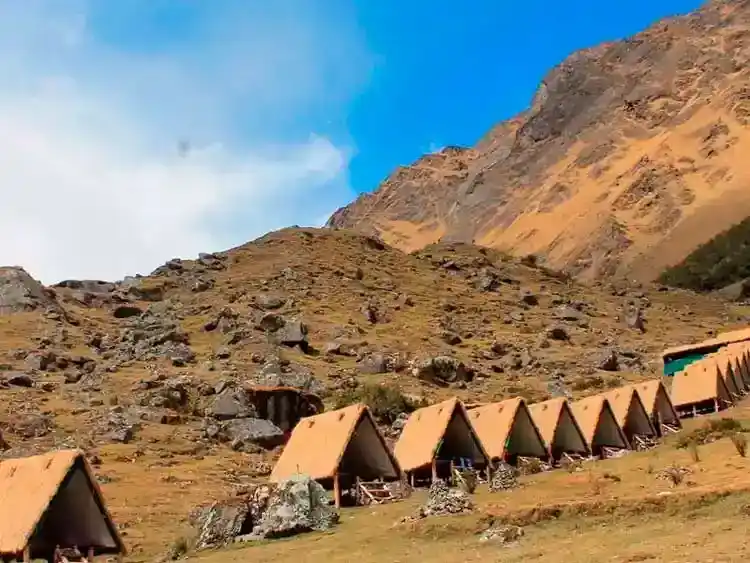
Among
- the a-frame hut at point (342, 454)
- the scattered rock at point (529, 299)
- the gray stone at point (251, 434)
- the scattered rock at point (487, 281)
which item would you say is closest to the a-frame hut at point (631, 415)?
the a-frame hut at point (342, 454)

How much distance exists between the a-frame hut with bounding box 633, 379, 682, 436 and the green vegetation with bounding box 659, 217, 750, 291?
90.0 metres

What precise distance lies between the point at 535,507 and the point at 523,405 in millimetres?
15608

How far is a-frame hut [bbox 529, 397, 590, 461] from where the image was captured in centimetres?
3650

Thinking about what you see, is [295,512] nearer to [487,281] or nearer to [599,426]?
[599,426]

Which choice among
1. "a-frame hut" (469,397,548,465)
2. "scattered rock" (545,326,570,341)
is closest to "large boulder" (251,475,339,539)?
"a-frame hut" (469,397,548,465)

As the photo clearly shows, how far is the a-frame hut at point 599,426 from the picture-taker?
3869 cm

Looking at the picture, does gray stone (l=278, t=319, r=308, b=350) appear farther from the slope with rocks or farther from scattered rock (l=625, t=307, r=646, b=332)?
scattered rock (l=625, t=307, r=646, b=332)

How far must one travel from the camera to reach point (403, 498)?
29.6 meters

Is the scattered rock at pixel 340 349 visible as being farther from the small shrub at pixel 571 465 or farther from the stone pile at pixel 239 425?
the small shrub at pixel 571 465

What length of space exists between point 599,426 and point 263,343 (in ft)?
108

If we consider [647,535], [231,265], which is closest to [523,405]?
[647,535]

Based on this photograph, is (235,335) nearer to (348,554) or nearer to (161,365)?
(161,365)

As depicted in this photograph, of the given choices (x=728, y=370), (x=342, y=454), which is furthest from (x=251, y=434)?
(x=728, y=370)

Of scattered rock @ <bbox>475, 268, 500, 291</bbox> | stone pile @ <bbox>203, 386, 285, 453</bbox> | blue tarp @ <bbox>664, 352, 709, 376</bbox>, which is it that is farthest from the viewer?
scattered rock @ <bbox>475, 268, 500, 291</bbox>
